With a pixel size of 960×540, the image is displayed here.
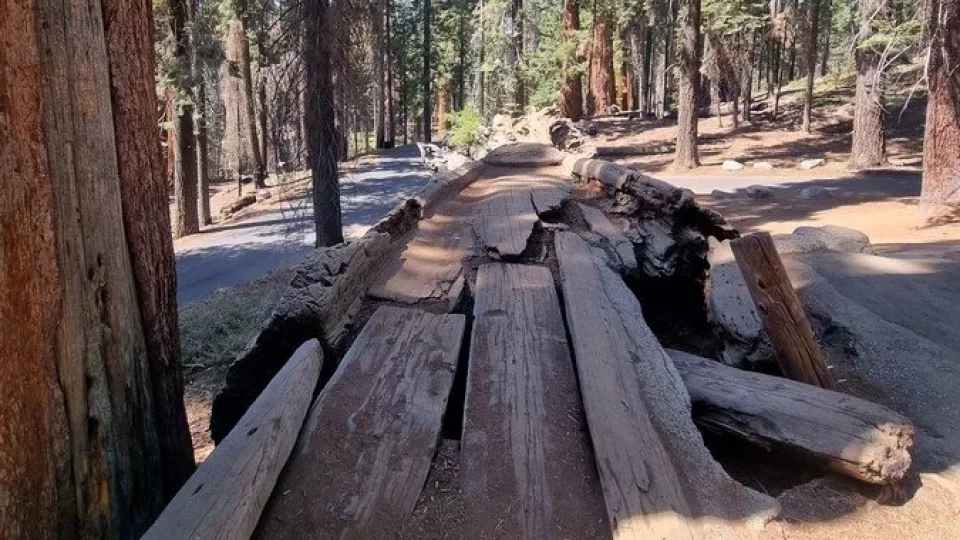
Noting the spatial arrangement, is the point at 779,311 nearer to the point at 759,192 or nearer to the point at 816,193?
the point at 816,193

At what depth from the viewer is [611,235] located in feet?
15.7

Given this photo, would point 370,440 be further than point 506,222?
No

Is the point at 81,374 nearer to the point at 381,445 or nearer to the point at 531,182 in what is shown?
the point at 381,445

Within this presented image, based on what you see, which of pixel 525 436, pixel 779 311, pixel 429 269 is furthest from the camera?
pixel 429 269

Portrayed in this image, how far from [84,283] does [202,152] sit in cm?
1858

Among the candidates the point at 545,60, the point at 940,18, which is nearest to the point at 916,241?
the point at 940,18

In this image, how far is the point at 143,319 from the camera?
2.28 metres

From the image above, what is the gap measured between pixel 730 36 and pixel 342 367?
90.3 feet

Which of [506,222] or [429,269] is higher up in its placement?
[506,222]

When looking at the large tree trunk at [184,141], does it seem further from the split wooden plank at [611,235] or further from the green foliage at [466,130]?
the split wooden plank at [611,235]

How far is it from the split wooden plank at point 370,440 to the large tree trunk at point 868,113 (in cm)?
1670

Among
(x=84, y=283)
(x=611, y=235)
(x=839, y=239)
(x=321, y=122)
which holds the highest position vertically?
(x=321, y=122)

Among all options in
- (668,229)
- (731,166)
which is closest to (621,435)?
(668,229)

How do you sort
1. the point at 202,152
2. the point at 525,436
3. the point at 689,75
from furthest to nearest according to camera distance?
the point at 689,75 → the point at 202,152 → the point at 525,436
